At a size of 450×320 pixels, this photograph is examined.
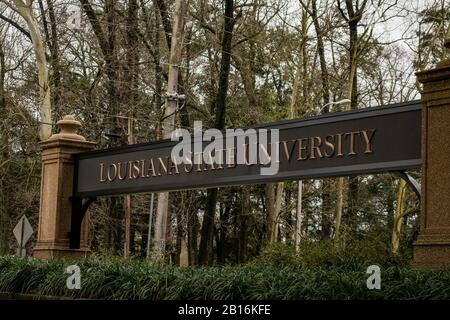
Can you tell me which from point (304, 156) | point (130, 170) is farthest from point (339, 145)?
point (130, 170)

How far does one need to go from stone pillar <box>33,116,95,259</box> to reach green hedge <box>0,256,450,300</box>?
9.73 feet

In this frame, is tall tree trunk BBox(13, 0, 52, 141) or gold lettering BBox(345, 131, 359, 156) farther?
tall tree trunk BBox(13, 0, 52, 141)

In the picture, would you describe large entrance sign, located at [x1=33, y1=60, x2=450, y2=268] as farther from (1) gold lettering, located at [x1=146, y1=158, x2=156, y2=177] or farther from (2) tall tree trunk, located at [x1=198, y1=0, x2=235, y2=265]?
(2) tall tree trunk, located at [x1=198, y1=0, x2=235, y2=265]

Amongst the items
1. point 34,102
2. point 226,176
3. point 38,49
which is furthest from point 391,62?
point 226,176

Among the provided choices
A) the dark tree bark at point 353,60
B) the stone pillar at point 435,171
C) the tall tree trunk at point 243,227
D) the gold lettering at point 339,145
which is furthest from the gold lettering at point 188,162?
the tall tree trunk at point 243,227

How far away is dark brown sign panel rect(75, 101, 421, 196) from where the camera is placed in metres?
10.0

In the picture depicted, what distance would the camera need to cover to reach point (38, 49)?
21.3m

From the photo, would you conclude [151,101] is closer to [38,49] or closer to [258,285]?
[38,49]

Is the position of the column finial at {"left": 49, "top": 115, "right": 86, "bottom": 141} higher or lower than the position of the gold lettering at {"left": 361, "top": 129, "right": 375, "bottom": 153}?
higher

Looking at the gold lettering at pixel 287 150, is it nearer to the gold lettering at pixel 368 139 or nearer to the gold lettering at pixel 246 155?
the gold lettering at pixel 246 155

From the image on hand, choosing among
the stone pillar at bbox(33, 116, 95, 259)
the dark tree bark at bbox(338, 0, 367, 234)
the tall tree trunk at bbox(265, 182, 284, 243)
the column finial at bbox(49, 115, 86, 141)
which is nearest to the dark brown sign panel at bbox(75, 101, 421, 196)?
the stone pillar at bbox(33, 116, 95, 259)

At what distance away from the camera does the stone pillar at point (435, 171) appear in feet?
29.6

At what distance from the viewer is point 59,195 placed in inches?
602

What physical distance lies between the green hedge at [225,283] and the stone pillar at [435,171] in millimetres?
392
